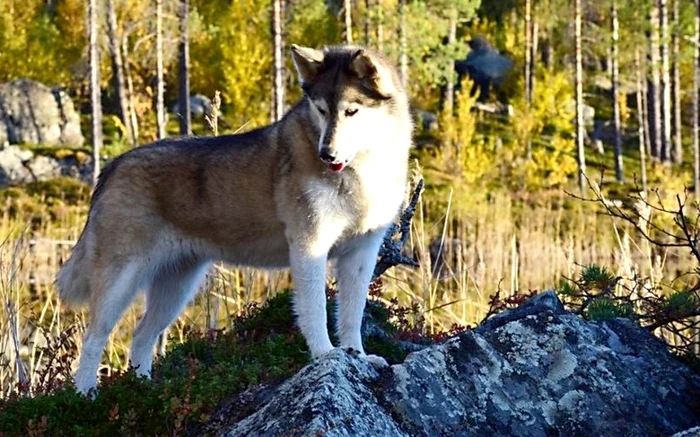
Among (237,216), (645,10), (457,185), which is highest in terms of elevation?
(645,10)

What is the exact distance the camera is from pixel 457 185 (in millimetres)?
31531

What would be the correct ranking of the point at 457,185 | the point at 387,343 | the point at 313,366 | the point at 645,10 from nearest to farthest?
the point at 313,366 → the point at 387,343 → the point at 457,185 → the point at 645,10

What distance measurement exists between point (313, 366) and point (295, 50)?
222 centimetres

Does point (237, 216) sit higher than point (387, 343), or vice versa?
point (237, 216)

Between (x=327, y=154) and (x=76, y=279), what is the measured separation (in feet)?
6.97

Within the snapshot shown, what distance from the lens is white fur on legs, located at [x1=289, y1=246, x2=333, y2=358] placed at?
530cm

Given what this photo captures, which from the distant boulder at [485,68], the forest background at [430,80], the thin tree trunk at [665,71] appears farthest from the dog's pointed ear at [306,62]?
the distant boulder at [485,68]

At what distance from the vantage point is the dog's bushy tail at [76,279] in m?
6.22

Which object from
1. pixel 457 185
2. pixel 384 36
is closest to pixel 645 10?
pixel 384 36

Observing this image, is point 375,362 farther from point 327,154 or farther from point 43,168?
point 43,168

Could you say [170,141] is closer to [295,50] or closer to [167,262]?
[167,262]

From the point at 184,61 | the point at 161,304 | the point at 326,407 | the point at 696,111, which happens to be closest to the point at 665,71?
the point at 696,111

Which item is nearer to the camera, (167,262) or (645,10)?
(167,262)

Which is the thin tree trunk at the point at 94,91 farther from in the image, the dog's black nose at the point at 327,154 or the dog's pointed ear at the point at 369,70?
the dog's black nose at the point at 327,154
